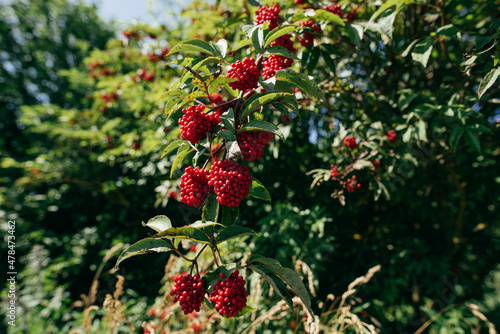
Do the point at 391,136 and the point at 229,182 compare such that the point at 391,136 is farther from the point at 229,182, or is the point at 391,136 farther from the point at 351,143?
the point at 229,182

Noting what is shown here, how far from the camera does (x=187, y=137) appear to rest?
38.7 inches

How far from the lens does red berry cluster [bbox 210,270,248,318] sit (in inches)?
34.5

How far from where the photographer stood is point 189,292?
0.92 m

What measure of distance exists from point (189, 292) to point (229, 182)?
1.32ft

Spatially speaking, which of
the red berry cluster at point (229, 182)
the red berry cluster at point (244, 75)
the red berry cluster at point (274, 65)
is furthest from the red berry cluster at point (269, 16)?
the red berry cluster at point (229, 182)

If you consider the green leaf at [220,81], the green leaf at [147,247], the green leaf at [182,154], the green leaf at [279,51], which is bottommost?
the green leaf at [147,247]

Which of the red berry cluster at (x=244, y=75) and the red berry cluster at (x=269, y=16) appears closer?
the red berry cluster at (x=244, y=75)

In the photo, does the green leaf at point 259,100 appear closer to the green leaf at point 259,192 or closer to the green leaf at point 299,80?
the green leaf at point 299,80

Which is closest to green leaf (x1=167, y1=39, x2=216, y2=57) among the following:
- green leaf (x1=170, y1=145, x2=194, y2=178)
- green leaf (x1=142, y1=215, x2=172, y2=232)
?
green leaf (x1=170, y1=145, x2=194, y2=178)

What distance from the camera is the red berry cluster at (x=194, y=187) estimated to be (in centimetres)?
96

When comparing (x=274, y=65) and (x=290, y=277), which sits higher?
A: (x=274, y=65)

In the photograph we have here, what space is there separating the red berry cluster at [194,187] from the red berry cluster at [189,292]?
26 centimetres

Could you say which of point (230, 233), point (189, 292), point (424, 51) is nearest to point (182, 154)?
point (230, 233)

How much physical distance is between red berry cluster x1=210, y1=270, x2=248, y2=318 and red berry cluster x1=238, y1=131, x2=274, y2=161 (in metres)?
0.41
